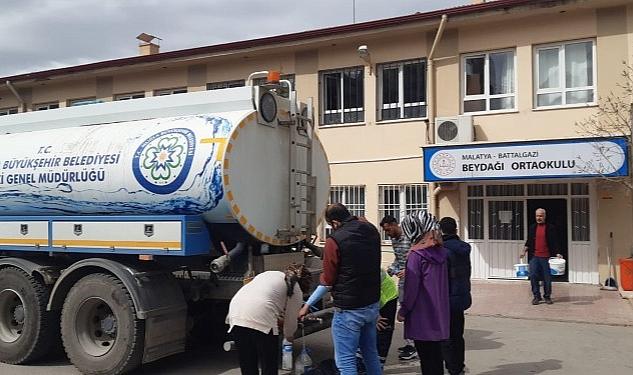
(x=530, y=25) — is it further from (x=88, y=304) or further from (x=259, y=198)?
(x=88, y=304)

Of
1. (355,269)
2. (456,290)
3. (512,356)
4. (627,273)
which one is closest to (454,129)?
(627,273)

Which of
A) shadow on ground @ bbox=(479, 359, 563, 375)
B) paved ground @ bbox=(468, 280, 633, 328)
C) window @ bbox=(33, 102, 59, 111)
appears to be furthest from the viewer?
window @ bbox=(33, 102, 59, 111)

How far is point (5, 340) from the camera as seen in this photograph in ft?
24.9

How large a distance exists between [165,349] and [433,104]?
10.4 metres

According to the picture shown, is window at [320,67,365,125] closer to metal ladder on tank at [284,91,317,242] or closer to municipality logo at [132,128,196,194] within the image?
metal ladder on tank at [284,91,317,242]

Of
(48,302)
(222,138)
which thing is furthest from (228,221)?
(48,302)

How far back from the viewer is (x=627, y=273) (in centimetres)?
1233

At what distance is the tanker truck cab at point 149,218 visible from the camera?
6555 mm

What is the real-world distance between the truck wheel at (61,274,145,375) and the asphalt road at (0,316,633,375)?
414 millimetres

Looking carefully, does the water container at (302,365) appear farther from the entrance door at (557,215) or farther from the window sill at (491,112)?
the window sill at (491,112)

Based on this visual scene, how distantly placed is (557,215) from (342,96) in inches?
241

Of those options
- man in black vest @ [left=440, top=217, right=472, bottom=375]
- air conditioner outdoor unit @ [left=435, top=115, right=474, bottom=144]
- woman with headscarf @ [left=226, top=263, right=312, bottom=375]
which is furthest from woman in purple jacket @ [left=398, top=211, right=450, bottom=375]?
air conditioner outdoor unit @ [left=435, top=115, right=474, bottom=144]

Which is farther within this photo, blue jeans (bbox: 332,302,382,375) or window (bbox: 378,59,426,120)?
window (bbox: 378,59,426,120)

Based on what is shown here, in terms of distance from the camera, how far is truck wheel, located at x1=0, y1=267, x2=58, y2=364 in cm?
728
